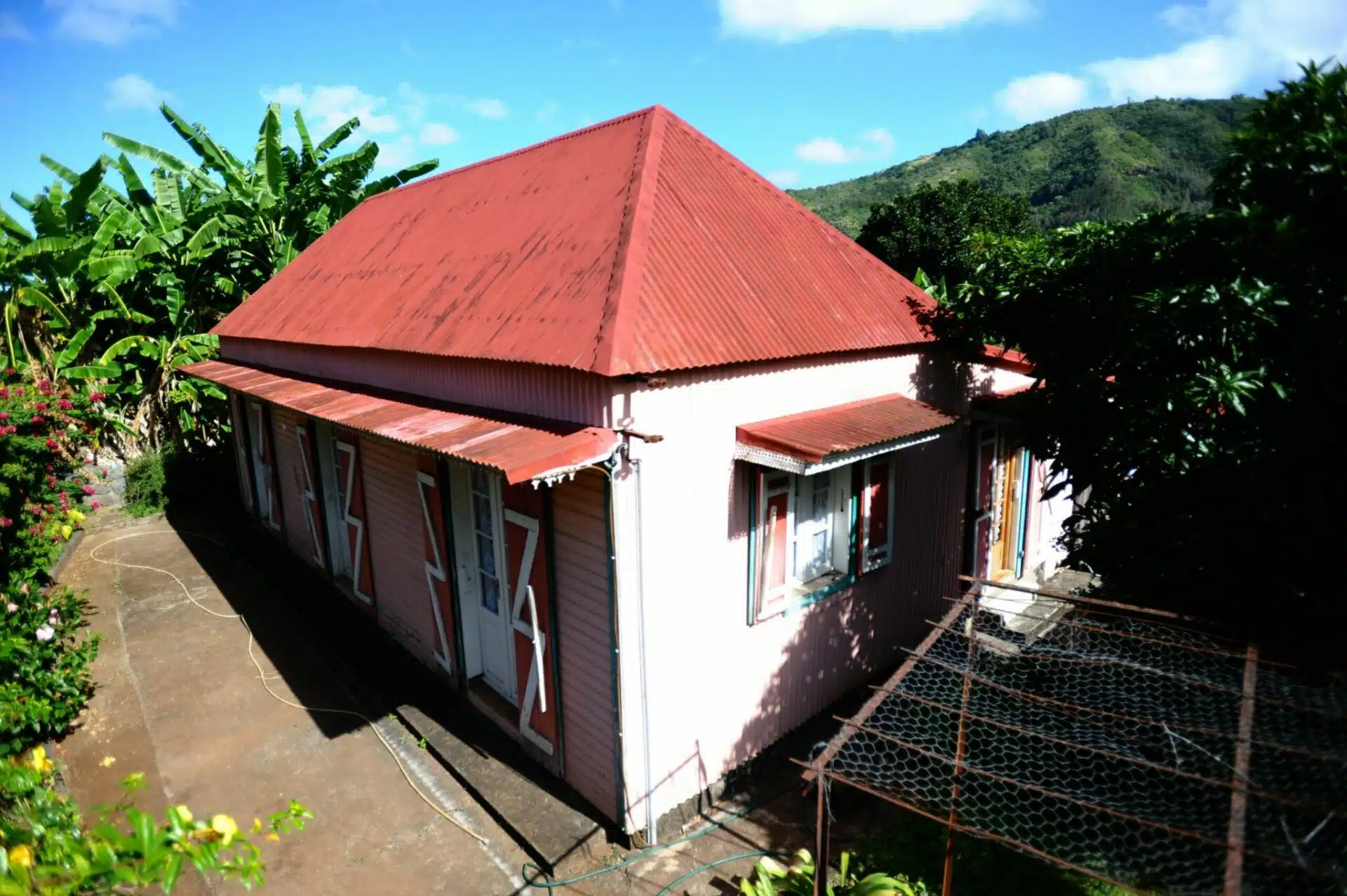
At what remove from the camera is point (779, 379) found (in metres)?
5.60

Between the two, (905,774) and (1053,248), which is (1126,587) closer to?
(905,774)

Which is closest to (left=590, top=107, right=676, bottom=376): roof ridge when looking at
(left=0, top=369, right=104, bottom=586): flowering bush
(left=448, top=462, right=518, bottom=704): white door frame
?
(left=448, top=462, right=518, bottom=704): white door frame

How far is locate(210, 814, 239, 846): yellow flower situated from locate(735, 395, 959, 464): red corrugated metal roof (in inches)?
139

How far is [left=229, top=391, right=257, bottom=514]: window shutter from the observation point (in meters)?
12.3

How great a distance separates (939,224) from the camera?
78.6 feet

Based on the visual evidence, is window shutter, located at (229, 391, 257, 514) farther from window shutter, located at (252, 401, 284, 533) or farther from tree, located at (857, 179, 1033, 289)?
tree, located at (857, 179, 1033, 289)

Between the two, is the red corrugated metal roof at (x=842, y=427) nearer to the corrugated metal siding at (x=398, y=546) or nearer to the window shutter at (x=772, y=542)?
the window shutter at (x=772, y=542)

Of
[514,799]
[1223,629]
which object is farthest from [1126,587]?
[514,799]

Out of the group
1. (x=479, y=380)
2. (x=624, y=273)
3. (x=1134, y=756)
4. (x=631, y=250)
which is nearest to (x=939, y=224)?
(x=631, y=250)

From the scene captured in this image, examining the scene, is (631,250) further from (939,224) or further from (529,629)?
(939,224)

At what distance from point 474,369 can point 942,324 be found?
4335mm

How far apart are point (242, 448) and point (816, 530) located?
10598mm

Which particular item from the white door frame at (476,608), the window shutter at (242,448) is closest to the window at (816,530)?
the white door frame at (476,608)

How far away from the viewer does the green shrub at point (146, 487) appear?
13.7m
